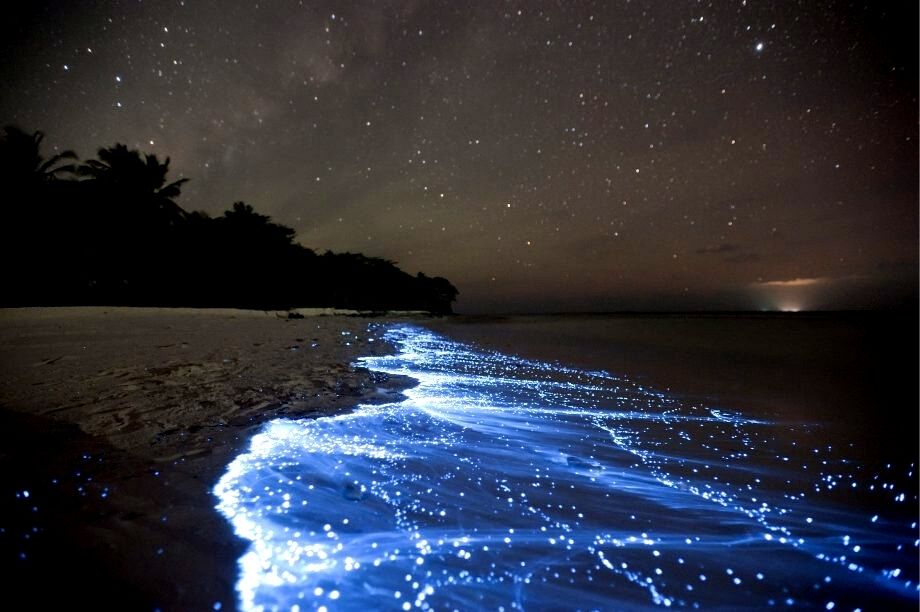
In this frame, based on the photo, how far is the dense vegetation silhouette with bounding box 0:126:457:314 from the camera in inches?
563

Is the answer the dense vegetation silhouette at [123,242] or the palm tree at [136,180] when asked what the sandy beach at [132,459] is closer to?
the dense vegetation silhouette at [123,242]

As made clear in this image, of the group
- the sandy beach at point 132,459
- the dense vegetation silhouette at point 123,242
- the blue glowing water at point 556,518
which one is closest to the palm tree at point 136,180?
the dense vegetation silhouette at point 123,242

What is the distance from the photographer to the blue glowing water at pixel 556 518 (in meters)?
1.43

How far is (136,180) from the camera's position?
63.8 ft

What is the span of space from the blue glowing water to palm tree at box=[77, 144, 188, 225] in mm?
23578

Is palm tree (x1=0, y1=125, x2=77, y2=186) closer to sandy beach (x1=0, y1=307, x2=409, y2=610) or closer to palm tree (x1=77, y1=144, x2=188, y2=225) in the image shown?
palm tree (x1=77, y1=144, x2=188, y2=225)

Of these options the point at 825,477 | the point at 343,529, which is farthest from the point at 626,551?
the point at 825,477

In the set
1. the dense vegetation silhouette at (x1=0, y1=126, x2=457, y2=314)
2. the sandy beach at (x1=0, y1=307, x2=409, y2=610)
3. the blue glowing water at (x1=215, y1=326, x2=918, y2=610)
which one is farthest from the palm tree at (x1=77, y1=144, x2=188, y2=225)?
the blue glowing water at (x1=215, y1=326, x2=918, y2=610)

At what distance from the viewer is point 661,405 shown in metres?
4.45

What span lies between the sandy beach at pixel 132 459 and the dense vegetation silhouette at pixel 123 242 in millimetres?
13787

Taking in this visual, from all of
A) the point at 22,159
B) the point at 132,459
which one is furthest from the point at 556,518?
the point at 22,159

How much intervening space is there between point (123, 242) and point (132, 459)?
23.3 m

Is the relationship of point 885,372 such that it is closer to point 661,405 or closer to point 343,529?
point 661,405

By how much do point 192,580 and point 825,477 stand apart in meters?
3.79
